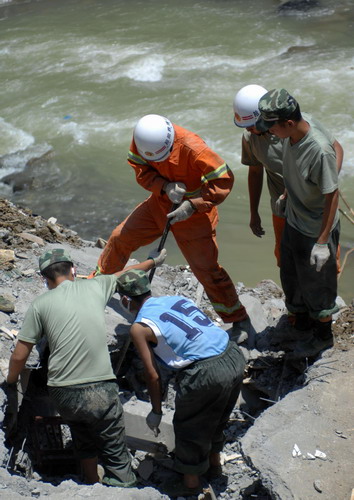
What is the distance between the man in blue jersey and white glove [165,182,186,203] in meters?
1.01

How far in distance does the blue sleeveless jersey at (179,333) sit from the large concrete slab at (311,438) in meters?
0.69

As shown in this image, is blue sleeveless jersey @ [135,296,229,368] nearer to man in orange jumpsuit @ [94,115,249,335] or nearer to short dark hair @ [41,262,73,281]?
short dark hair @ [41,262,73,281]

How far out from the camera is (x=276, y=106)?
4.05m

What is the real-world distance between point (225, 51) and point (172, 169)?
9.43 m

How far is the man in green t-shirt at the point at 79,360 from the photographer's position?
3.91 m

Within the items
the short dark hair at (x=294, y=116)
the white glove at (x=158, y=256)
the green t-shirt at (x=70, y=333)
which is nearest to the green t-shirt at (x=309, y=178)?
the short dark hair at (x=294, y=116)

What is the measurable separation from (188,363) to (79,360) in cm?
63

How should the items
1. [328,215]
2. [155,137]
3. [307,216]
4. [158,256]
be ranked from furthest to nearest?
[158,256], [155,137], [307,216], [328,215]

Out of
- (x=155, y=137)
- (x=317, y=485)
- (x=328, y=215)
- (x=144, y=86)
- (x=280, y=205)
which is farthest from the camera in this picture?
(x=144, y=86)

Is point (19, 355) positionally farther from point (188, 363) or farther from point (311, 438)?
point (311, 438)

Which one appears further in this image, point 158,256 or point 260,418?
point 158,256

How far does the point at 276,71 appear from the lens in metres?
12.6

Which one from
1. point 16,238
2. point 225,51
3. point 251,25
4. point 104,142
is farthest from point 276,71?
point 16,238

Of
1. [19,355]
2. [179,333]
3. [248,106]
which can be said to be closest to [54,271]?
[19,355]
